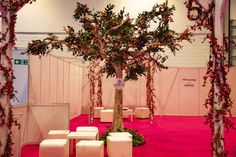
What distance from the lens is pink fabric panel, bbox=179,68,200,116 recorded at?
547 inches

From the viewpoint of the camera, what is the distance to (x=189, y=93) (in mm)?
13938

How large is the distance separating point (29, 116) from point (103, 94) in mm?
7290

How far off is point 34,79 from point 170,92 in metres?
7.58

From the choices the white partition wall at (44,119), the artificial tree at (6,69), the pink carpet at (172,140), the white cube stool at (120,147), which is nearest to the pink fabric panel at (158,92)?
the pink carpet at (172,140)

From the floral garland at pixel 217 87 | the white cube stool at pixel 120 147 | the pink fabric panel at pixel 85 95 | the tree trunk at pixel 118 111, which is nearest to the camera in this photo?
the floral garland at pixel 217 87

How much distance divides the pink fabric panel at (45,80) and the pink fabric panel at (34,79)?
0.94 feet

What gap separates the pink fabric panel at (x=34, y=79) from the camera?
7238 mm

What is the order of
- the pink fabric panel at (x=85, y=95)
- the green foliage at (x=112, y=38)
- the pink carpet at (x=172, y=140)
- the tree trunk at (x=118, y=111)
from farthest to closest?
1. the pink fabric panel at (x=85, y=95)
2. the tree trunk at (x=118, y=111)
3. the green foliage at (x=112, y=38)
4. the pink carpet at (x=172, y=140)

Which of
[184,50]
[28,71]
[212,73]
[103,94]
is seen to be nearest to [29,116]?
[28,71]

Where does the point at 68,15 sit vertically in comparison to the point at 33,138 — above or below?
above

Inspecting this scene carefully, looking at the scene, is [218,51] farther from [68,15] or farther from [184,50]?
[68,15]

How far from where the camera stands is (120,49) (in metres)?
7.34

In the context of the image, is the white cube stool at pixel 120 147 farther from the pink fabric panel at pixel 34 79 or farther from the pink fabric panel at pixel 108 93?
the pink fabric panel at pixel 108 93

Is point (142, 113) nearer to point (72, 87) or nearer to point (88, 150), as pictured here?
point (72, 87)
